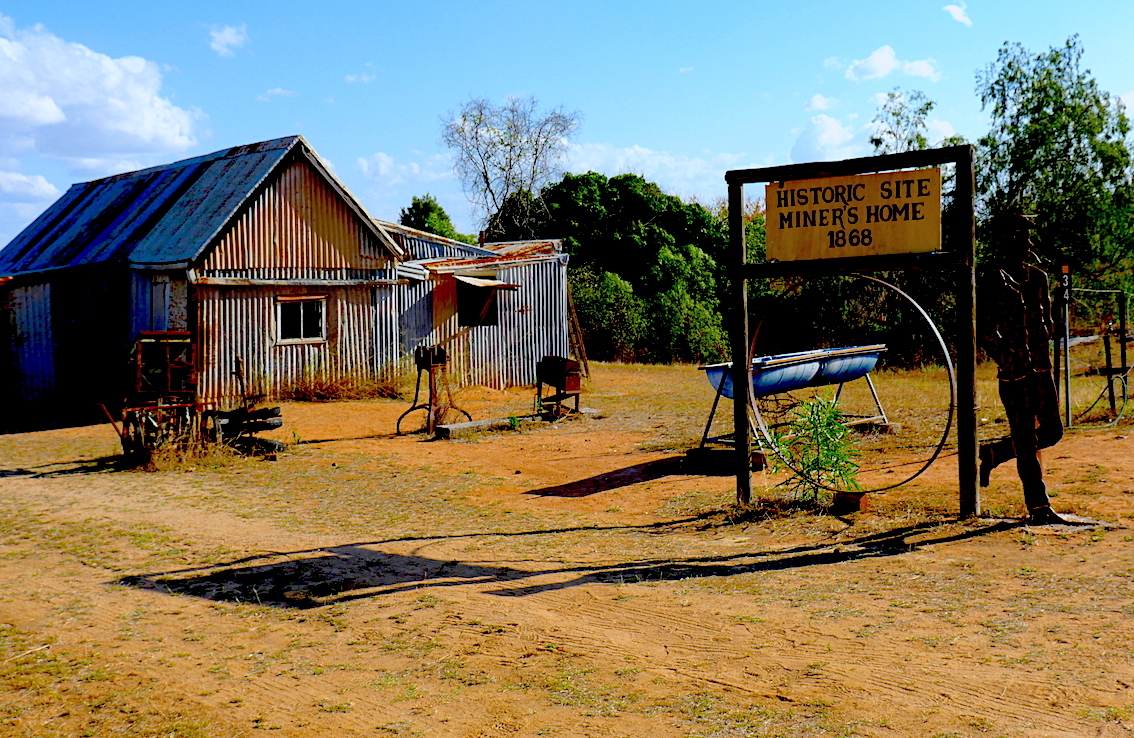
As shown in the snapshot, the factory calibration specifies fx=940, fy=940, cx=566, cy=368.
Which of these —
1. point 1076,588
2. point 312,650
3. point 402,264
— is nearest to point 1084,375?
point 402,264

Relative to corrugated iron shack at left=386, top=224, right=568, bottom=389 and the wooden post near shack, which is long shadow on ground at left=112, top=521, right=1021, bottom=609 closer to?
the wooden post near shack

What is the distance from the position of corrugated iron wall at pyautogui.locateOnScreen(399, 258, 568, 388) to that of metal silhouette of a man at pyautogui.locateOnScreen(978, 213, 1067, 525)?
48.3ft

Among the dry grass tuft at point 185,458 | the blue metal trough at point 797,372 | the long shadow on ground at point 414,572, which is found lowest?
the long shadow on ground at point 414,572

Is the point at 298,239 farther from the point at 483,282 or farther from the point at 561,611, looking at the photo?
the point at 561,611

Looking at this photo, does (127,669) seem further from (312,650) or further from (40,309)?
(40,309)

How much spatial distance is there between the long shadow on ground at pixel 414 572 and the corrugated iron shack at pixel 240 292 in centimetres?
962

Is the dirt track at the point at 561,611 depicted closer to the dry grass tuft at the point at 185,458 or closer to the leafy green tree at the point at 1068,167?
the dry grass tuft at the point at 185,458

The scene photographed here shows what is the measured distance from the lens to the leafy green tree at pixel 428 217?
4256 centimetres

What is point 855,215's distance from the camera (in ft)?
26.8

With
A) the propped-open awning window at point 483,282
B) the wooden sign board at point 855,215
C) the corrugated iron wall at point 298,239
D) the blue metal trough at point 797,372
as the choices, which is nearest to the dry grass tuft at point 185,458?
the corrugated iron wall at point 298,239

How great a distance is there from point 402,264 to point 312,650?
53.2ft

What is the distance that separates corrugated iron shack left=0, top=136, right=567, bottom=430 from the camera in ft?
57.3

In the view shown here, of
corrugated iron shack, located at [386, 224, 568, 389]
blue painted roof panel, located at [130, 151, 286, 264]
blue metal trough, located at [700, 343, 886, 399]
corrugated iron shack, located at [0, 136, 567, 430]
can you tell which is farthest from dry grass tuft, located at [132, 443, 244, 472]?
corrugated iron shack, located at [386, 224, 568, 389]

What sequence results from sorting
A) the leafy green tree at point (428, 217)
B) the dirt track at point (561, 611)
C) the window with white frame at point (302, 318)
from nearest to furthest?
the dirt track at point (561, 611) → the window with white frame at point (302, 318) → the leafy green tree at point (428, 217)
